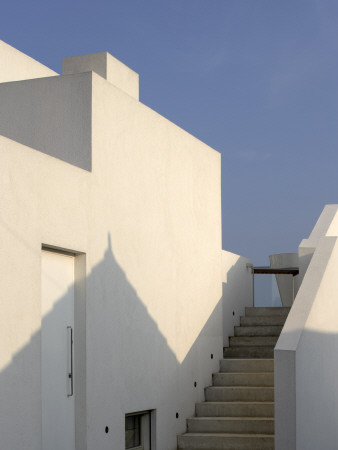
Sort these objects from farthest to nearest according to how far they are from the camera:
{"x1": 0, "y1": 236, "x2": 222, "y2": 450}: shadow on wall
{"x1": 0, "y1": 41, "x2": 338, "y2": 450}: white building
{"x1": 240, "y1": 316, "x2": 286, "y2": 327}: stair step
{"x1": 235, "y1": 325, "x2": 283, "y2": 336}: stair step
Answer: {"x1": 240, "y1": 316, "x2": 286, "y2": 327}: stair step
{"x1": 235, "y1": 325, "x2": 283, "y2": 336}: stair step
{"x1": 0, "y1": 41, "x2": 338, "y2": 450}: white building
{"x1": 0, "y1": 236, "x2": 222, "y2": 450}: shadow on wall

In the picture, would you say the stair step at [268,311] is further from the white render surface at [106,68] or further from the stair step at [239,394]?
the white render surface at [106,68]

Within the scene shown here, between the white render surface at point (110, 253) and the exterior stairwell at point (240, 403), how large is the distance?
247 millimetres

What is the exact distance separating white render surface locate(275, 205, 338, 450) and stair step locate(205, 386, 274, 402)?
4.20 feet

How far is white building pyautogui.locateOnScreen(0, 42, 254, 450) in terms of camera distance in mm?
8703

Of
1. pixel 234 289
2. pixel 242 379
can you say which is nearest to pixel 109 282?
pixel 242 379

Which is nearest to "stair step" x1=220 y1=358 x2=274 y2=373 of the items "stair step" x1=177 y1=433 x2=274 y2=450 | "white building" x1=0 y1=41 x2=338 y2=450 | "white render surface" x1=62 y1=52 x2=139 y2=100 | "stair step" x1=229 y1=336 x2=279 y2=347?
"white building" x1=0 y1=41 x2=338 y2=450

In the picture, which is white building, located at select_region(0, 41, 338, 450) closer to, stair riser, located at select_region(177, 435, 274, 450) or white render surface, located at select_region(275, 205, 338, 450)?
white render surface, located at select_region(275, 205, 338, 450)

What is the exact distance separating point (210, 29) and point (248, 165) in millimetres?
11756

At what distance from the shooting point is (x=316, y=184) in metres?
41.5

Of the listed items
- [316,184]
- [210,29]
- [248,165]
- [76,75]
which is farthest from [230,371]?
[248,165]

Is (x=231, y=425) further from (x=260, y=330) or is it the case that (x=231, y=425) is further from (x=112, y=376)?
(x=260, y=330)

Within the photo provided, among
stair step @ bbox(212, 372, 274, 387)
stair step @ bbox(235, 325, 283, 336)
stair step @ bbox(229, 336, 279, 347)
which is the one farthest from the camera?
stair step @ bbox(235, 325, 283, 336)

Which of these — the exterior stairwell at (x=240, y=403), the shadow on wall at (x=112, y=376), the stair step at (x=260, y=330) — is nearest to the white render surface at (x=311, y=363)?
the exterior stairwell at (x=240, y=403)

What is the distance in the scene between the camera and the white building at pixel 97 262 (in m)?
8.70
